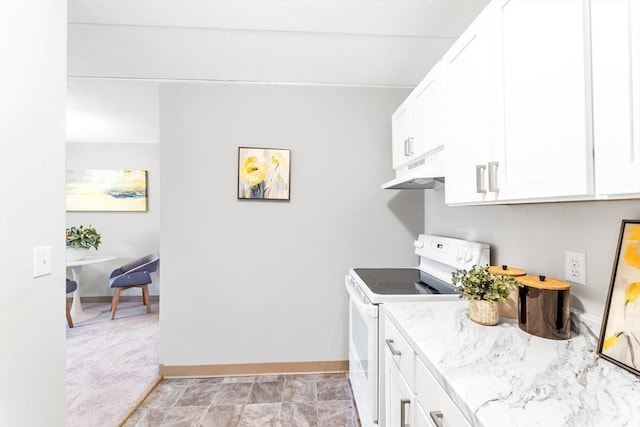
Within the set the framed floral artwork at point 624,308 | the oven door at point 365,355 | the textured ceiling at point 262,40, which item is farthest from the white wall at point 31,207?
the framed floral artwork at point 624,308

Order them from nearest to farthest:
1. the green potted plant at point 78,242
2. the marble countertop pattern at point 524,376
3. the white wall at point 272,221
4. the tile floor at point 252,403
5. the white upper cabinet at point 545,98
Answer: the marble countertop pattern at point 524,376 < the white upper cabinet at point 545,98 < the tile floor at point 252,403 < the white wall at point 272,221 < the green potted plant at point 78,242

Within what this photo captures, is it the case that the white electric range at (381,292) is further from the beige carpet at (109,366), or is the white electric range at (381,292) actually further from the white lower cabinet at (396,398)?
the beige carpet at (109,366)

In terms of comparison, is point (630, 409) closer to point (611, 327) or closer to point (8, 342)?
point (611, 327)

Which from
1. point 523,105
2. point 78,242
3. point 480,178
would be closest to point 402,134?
point 480,178

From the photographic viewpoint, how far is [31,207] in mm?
1067

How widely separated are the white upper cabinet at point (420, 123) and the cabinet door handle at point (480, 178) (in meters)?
0.39

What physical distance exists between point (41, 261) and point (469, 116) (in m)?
1.82

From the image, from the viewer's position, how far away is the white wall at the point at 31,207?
38.4 inches

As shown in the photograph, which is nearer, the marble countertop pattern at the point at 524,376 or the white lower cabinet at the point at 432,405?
the marble countertop pattern at the point at 524,376

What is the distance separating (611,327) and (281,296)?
1.91m

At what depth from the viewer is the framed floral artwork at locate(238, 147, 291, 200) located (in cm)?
225

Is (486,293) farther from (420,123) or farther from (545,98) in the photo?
(420,123)

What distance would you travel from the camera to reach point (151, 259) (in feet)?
11.9

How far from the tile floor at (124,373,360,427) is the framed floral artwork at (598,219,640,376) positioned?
145 cm
